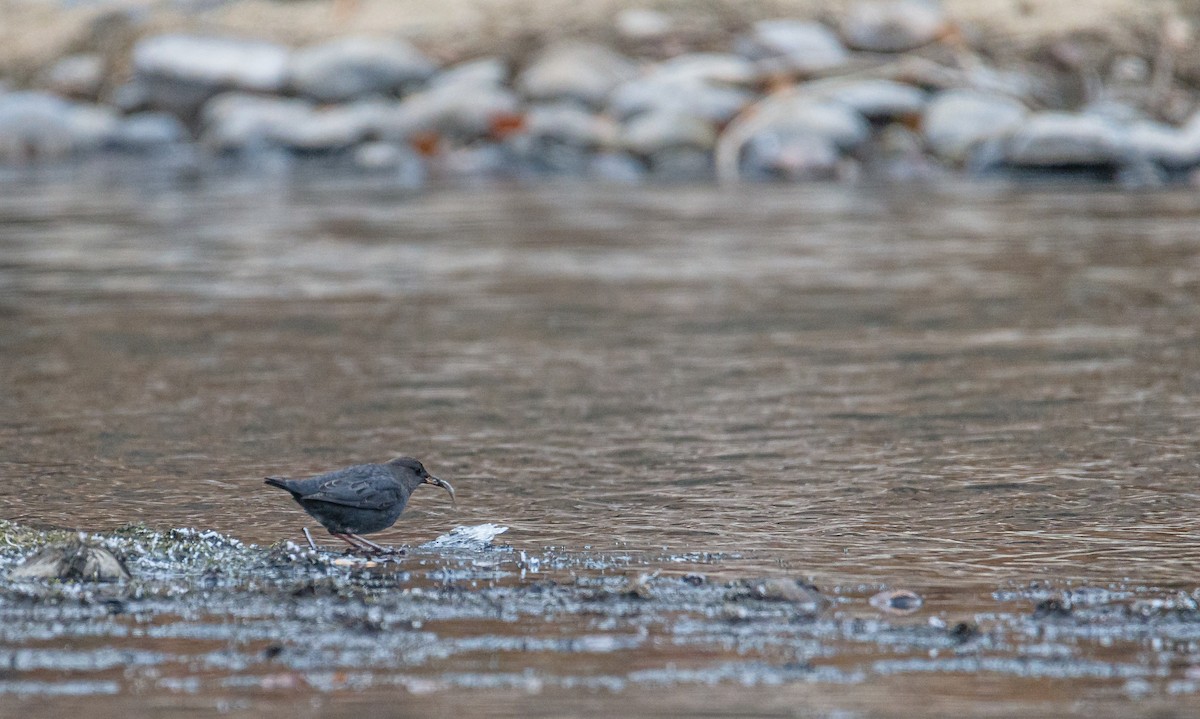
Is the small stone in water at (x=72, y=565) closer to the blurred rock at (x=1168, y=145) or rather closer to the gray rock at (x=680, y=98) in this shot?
the blurred rock at (x=1168, y=145)

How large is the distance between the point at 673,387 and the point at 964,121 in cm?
1468

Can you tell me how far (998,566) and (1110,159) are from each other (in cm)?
1675

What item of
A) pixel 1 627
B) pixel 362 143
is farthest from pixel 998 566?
pixel 362 143

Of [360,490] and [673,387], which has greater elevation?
[360,490]

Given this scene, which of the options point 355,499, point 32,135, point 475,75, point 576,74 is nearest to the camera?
point 355,499

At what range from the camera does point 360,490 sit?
5.61 metres

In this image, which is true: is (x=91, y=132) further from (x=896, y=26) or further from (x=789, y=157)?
(x=896, y=26)

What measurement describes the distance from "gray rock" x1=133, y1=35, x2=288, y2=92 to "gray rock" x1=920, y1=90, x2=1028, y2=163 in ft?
34.9

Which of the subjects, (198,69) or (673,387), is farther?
(198,69)

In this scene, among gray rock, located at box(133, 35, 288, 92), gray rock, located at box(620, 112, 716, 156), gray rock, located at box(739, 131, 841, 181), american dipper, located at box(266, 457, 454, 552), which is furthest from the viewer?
gray rock, located at box(133, 35, 288, 92)

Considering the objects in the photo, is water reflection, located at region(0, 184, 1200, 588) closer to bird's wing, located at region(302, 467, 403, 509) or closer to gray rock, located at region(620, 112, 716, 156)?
bird's wing, located at region(302, 467, 403, 509)

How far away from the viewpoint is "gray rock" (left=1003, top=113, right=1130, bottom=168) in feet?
69.1

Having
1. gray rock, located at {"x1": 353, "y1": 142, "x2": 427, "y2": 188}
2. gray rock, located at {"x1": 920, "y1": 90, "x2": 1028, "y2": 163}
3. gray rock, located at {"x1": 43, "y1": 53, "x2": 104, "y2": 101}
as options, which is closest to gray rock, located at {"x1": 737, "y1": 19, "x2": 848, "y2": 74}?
gray rock, located at {"x1": 920, "y1": 90, "x2": 1028, "y2": 163}

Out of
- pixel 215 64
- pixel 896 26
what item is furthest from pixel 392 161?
pixel 896 26
